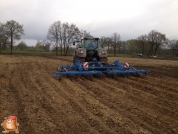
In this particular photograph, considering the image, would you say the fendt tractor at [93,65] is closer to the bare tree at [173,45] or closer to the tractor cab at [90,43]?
the tractor cab at [90,43]

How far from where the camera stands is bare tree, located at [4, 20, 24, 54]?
1639 inches

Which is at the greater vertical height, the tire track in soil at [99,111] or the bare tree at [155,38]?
the bare tree at [155,38]

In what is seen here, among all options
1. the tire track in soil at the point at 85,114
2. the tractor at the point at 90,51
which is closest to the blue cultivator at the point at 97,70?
the tractor at the point at 90,51

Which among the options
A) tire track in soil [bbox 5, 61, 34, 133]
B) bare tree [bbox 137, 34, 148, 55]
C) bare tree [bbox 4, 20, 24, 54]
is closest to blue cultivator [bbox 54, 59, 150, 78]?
tire track in soil [bbox 5, 61, 34, 133]

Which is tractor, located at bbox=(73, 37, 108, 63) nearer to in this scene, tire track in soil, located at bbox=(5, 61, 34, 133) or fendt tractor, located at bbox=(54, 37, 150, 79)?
fendt tractor, located at bbox=(54, 37, 150, 79)

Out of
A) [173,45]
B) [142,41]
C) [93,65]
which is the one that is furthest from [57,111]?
[173,45]

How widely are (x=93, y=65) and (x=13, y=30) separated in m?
36.5

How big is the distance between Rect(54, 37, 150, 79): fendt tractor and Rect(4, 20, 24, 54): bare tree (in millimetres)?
34062

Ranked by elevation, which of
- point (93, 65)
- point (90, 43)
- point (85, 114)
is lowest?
point (85, 114)

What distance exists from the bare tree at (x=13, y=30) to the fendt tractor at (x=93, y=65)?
112 ft

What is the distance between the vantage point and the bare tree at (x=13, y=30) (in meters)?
41.6

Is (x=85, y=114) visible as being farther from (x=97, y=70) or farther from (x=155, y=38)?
(x=155, y=38)

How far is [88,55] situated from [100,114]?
7495 mm

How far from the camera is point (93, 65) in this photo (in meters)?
10.2
